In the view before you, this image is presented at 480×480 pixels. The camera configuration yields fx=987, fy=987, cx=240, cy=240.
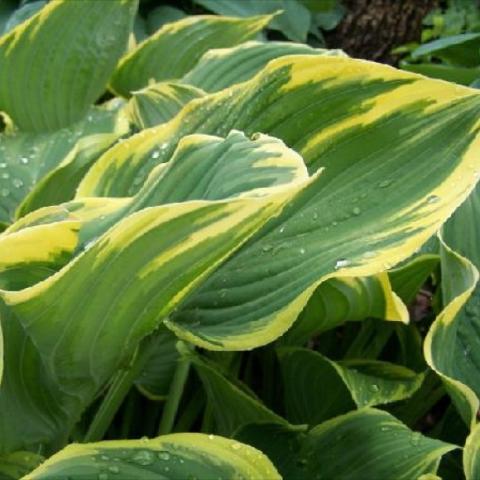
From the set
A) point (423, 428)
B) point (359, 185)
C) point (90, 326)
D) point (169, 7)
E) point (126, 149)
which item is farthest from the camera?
point (169, 7)

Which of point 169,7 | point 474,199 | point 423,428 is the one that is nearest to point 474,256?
point 474,199

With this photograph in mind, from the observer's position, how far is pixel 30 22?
3.93 ft

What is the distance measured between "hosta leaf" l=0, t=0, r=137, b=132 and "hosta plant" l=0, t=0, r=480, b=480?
0.11m

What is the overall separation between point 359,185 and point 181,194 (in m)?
0.18

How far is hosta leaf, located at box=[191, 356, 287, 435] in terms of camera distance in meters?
0.92

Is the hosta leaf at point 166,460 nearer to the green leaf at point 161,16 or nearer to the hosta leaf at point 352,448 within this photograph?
the hosta leaf at point 352,448

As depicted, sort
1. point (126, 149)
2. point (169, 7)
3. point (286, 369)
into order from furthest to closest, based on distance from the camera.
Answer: point (169, 7), point (286, 369), point (126, 149)

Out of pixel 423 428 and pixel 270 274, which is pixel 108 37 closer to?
pixel 270 274

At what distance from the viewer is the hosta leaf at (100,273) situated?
2.16ft

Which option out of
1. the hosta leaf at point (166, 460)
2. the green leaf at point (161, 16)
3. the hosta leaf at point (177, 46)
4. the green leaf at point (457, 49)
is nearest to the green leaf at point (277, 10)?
the green leaf at point (161, 16)

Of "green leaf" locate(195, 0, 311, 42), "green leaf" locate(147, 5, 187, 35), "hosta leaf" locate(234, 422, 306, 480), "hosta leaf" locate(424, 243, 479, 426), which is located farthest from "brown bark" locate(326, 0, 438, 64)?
"hosta leaf" locate(234, 422, 306, 480)

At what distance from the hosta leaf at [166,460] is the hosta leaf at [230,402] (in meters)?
0.17

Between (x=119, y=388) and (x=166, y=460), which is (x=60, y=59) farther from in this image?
(x=166, y=460)

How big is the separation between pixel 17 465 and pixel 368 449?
30 centimetres
